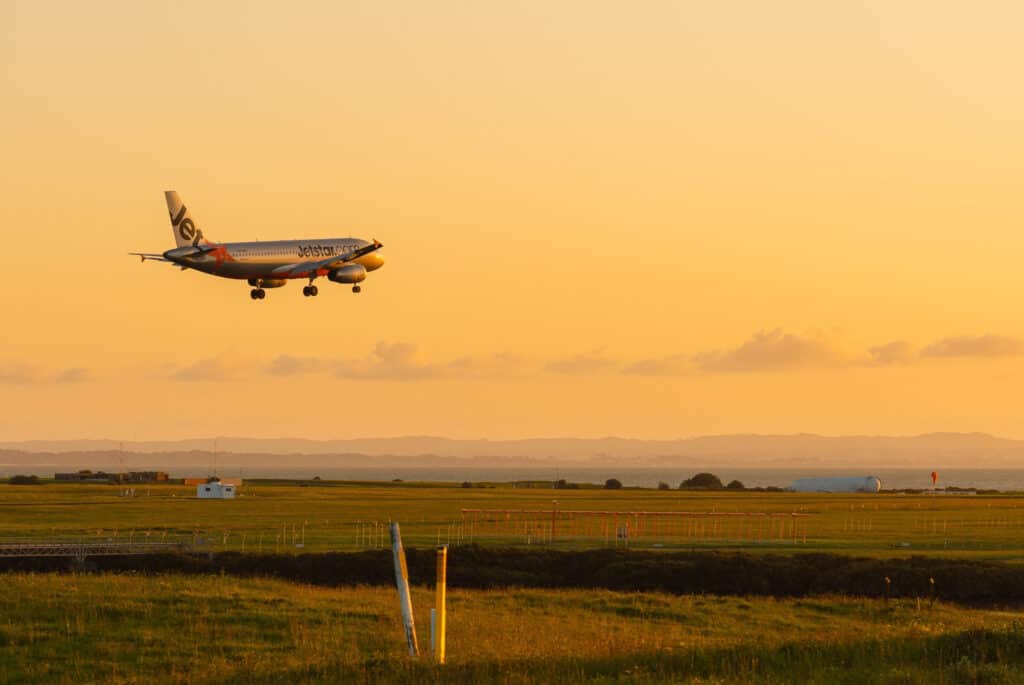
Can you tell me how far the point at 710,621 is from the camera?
43656 millimetres

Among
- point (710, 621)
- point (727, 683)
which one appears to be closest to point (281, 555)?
point (710, 621)

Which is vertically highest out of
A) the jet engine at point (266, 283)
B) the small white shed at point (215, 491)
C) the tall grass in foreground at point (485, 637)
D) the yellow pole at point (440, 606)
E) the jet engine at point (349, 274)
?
the jet engine at point (349, 274)

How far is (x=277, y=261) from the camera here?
78250 mm

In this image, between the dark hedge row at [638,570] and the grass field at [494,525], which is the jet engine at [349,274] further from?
the dark hedge row at [638,570]

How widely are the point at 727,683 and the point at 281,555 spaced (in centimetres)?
4473

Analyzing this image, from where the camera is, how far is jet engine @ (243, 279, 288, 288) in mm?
78250

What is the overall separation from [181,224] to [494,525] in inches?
1199

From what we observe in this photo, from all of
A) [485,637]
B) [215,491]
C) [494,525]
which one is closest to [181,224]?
[494,525]

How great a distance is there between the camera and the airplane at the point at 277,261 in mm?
77250

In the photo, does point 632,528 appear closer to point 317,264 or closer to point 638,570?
point 317,264

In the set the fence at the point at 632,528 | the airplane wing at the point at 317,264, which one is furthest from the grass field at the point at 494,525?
the airplane wing at the point at 317,264

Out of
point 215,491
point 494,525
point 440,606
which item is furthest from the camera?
point 215,491

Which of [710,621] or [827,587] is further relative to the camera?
[827,587]

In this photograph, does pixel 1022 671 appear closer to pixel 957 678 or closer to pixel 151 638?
pixel 957 678
